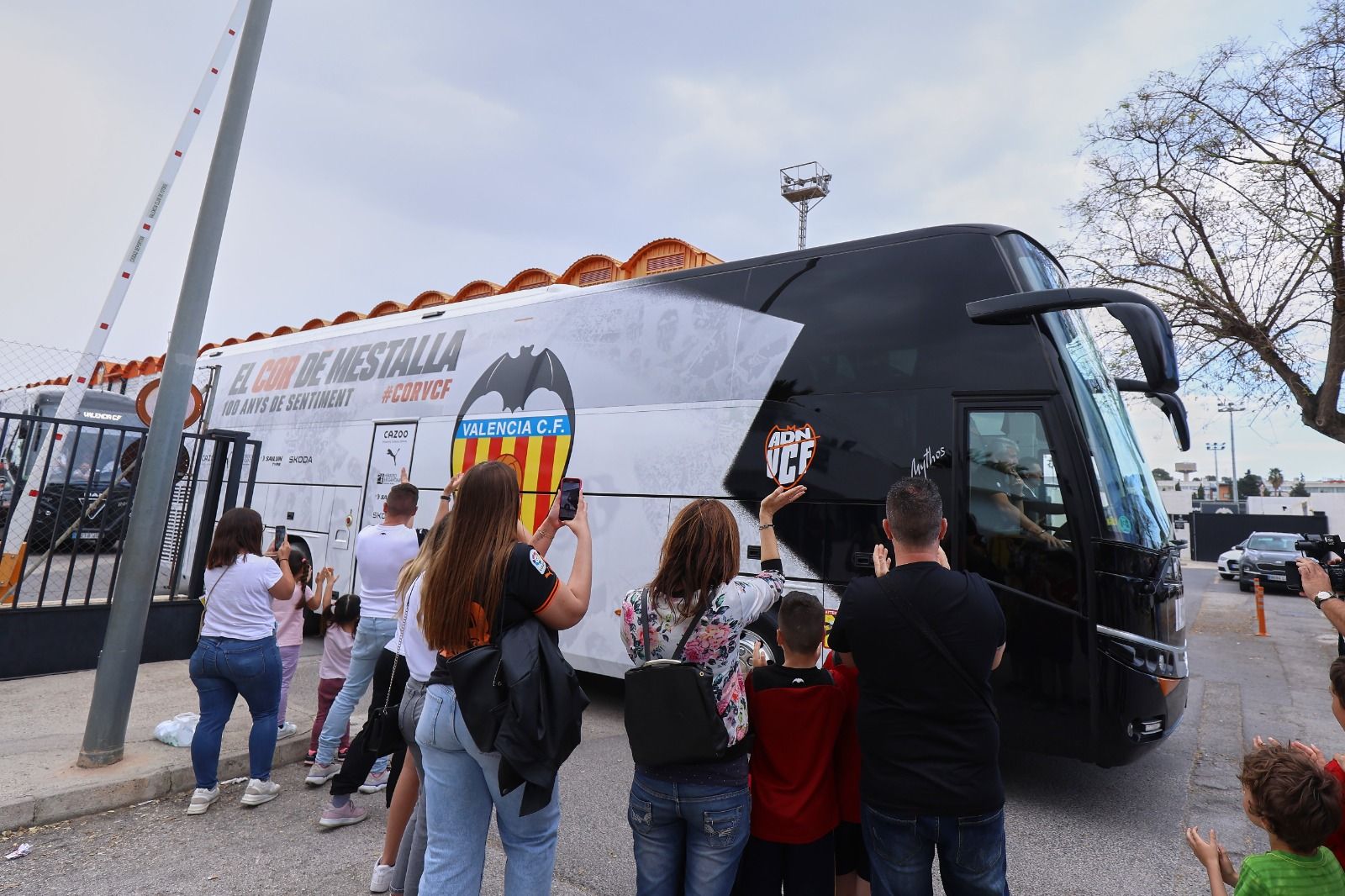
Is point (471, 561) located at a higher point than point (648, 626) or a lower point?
higher

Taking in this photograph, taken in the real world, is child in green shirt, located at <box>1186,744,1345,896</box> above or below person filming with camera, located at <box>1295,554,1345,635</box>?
below

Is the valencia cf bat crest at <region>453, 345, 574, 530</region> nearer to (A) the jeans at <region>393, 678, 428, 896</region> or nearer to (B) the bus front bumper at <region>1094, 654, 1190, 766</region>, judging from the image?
(A) the jeans at <region>393, 678, 428, 896</region>

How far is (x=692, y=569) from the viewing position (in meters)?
2.38

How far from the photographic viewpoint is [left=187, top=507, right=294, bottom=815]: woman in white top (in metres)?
3.95

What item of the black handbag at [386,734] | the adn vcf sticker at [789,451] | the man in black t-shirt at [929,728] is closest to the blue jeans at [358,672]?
the black handbag at [386,734]

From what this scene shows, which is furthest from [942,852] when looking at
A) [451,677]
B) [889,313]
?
[889,313]

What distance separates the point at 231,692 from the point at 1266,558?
24719mm

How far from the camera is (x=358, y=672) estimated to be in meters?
4.39

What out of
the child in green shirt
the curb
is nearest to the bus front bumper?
the child in green shirt

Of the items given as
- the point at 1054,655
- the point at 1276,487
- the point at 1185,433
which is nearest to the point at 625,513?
the point at 1054,655

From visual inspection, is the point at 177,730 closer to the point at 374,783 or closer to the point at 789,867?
the point at 374,783

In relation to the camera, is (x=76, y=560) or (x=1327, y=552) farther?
(x=76, y=560)

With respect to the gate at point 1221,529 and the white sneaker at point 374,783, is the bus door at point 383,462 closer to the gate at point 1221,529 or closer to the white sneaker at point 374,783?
the white sneaker at point 374,783

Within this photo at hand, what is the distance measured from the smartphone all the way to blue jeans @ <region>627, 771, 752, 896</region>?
0.92 m
